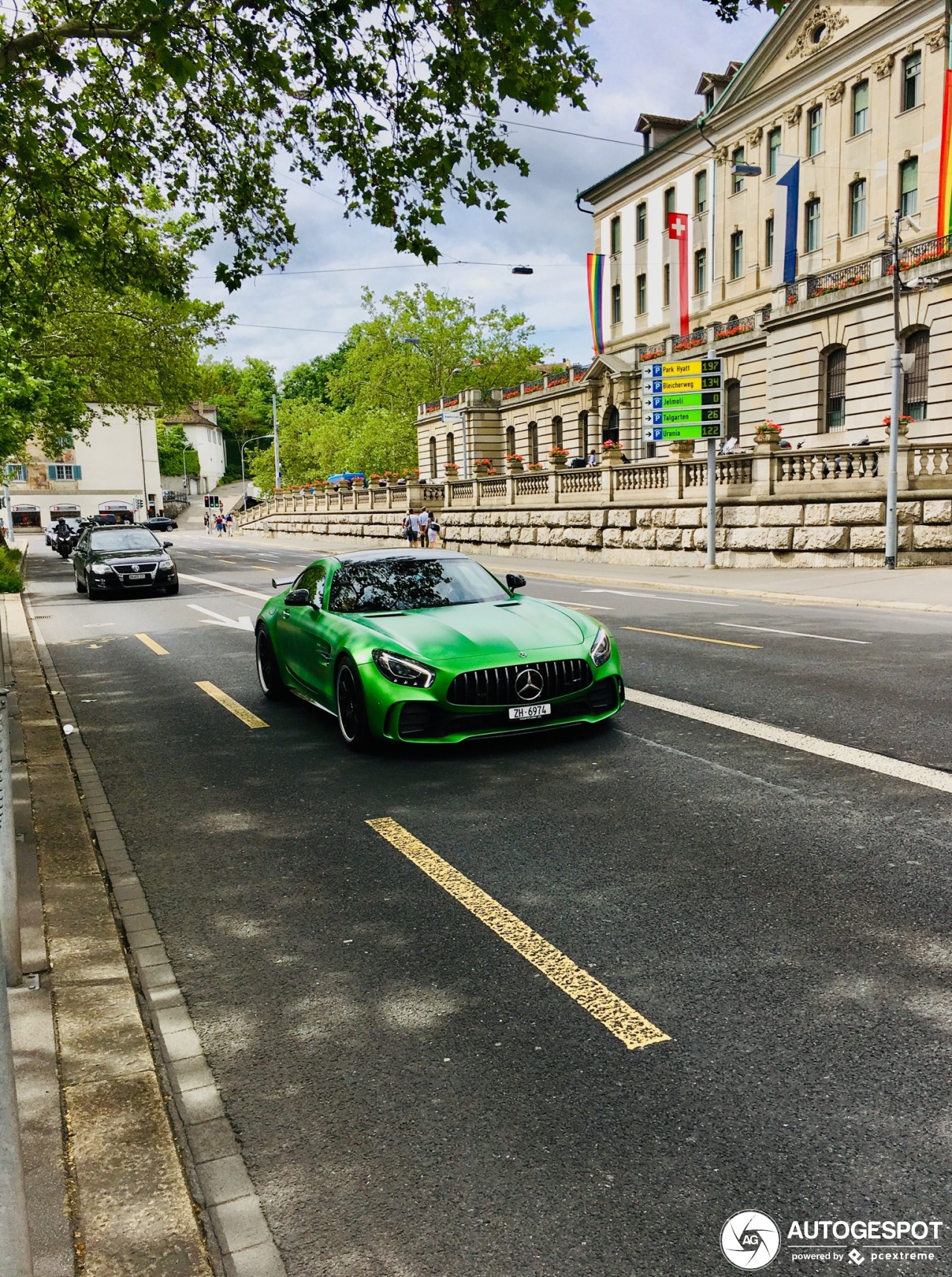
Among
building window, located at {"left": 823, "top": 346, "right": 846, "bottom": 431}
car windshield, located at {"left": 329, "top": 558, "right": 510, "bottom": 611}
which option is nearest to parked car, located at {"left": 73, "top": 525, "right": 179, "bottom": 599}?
car windshield, located at {"left": 329, "top": 558, "right": 510, "bottom": 611}

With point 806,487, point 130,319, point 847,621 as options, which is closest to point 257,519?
point 130,319

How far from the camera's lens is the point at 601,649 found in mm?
7887

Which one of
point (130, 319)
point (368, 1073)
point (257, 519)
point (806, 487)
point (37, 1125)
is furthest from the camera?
point (257, 519)

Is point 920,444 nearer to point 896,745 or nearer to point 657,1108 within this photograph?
point 896,745

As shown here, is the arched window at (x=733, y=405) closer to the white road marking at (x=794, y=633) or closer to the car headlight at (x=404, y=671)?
the white road marking at (x=794, y=633)

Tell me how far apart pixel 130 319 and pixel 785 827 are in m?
32.4

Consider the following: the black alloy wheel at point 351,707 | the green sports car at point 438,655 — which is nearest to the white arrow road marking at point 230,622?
the green sports car at point 438,655

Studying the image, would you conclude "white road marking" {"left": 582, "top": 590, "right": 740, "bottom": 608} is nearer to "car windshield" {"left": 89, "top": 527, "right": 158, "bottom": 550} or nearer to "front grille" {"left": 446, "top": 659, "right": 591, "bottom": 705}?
"car windshield" {"left": 89, "top": 527, "right": 158, "bottom": 550}

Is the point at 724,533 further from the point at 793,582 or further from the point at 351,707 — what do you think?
the point at 351,707

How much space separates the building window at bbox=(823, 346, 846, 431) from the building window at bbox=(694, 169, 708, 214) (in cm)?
2109

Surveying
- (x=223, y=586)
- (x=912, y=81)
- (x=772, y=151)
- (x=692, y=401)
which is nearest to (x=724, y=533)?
(x=692, y=401)

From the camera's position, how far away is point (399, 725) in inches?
290

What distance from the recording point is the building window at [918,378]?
102ft

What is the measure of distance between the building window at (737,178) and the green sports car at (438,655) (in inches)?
1841
